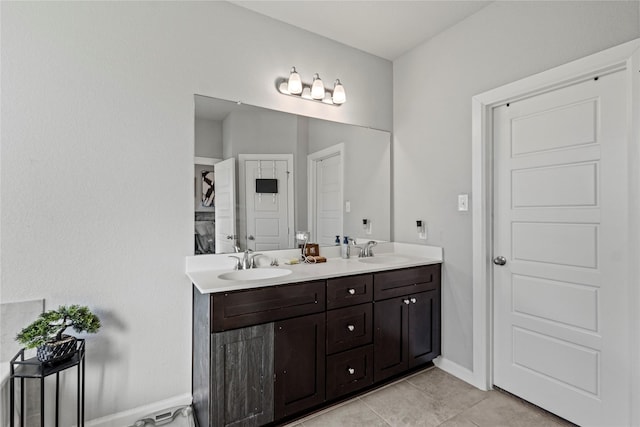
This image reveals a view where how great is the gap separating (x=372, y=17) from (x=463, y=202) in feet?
4.99

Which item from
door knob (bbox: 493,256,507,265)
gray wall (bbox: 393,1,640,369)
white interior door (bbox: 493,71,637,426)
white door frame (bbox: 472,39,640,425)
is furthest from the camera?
door knob (bbox: 493,256,507,265)

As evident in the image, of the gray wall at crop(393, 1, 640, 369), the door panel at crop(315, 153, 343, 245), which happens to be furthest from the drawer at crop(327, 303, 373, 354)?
the gray wall at crop(393, 1, 640, 369)

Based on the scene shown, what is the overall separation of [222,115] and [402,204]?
5.55ft

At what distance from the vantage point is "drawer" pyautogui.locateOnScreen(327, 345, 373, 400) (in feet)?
6.34

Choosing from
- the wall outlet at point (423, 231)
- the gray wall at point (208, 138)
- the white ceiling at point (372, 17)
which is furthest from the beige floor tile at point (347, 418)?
the white ceiling at point (372, 17)

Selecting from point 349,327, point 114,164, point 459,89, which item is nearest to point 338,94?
point 459,89

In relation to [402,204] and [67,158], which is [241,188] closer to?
[67,158]

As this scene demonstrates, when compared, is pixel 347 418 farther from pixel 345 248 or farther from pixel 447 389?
pixel 345 248

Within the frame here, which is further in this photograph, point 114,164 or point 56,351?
point 114,164

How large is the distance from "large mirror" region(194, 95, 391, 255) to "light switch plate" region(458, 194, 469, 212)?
2.29 feet

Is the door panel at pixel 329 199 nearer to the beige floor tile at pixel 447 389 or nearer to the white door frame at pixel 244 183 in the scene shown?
the white door frame at pixel 244 183

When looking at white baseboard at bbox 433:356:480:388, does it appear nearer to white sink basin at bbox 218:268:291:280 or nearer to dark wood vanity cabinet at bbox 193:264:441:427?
dark wood vanity cabinet at bbox 193:264:441:427

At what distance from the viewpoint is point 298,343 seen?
1.81 m

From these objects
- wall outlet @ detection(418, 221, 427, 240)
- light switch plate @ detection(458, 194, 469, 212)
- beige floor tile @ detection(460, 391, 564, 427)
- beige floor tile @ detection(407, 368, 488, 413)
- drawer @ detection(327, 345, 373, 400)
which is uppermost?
light switch plate @ detection(458, 194, 469, 212)
